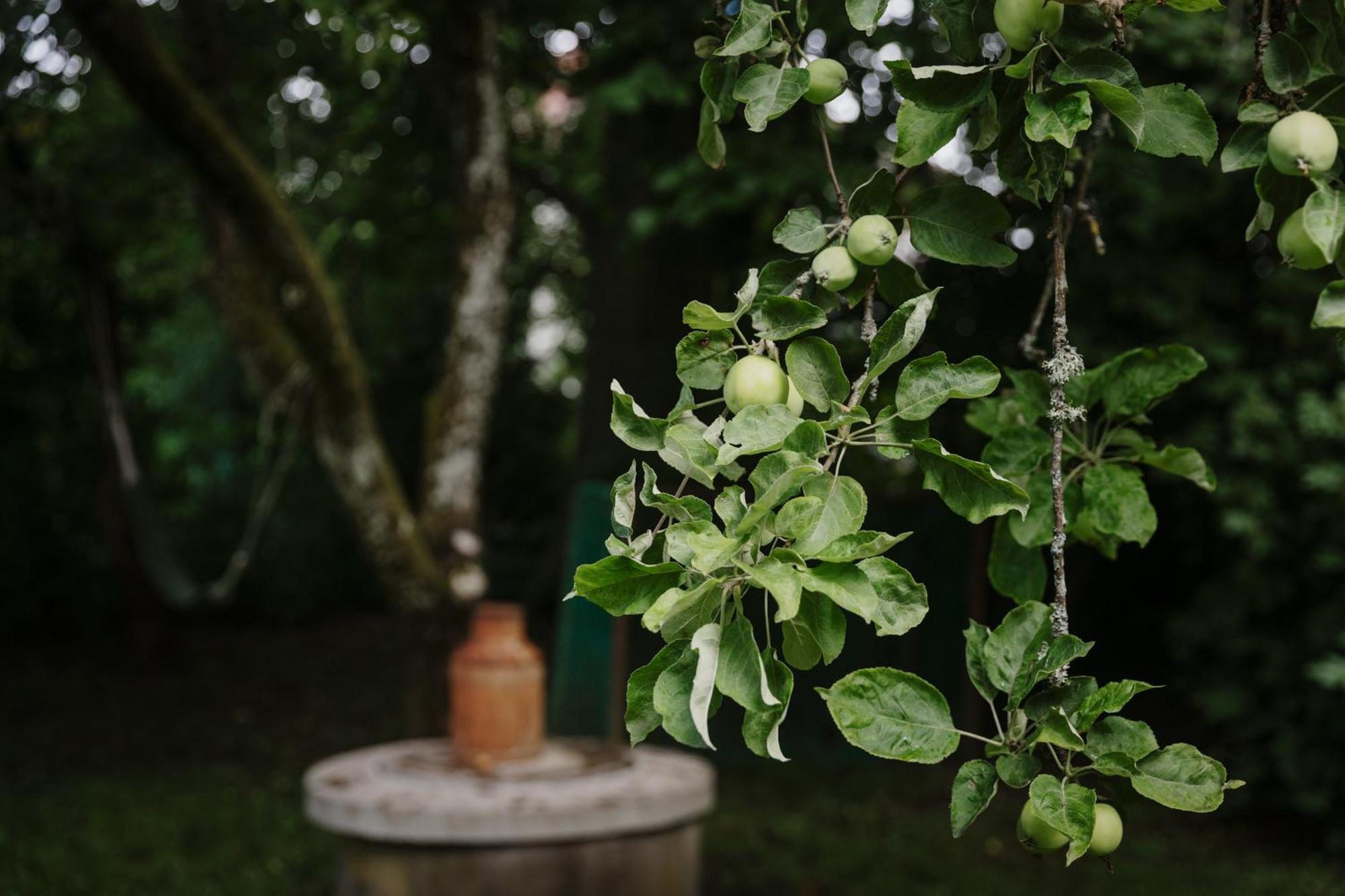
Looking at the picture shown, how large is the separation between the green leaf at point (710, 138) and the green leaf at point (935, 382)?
0.32 m

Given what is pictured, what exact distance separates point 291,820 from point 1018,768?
5.90 meters

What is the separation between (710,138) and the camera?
1029 mm

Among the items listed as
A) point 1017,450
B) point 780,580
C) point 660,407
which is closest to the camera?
point 780,580

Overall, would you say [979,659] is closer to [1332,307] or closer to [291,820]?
[1332,307]

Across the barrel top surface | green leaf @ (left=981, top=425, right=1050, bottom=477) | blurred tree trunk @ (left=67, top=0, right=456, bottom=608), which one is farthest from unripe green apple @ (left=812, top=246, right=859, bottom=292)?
blurred tree trunk @ (left=67, top=0, right=456, bottom=608)

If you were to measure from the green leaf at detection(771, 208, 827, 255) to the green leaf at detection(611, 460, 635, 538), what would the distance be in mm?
226

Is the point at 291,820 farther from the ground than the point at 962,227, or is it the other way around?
the point at 962,227

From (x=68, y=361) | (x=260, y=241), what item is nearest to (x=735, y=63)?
(x=260, y=241)

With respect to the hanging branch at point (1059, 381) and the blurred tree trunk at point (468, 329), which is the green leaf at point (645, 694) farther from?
the blurred tree trunk at point (468, 329)

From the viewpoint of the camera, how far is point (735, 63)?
979mm

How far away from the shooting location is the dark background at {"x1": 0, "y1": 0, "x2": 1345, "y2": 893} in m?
4.80

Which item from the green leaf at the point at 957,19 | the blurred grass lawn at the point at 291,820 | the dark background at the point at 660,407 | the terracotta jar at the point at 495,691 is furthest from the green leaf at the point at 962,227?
the blurred grass lawn at the point at 291,820

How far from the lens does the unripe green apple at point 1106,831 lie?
77cm

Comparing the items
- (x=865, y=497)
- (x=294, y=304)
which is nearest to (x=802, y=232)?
(x=865, y=497)
